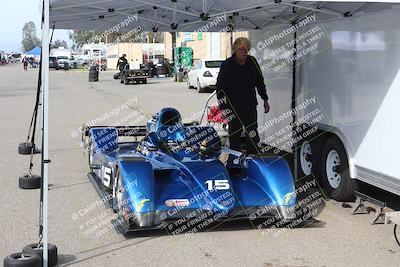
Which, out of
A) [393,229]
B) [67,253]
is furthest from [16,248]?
[393,229]

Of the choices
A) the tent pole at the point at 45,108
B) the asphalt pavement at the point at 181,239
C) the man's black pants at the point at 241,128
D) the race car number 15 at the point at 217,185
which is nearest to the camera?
the tent pole at the point at 45,108

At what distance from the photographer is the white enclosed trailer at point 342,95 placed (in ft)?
19.4

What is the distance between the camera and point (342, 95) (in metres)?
6.89

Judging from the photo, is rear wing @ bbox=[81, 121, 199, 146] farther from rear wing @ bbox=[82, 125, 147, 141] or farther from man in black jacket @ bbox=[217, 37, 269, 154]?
man in black jacket @ bbox=[217, 37, 269, 154]

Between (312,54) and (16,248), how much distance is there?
4602 mm

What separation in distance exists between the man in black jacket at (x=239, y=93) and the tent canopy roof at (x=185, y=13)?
0.70 meters

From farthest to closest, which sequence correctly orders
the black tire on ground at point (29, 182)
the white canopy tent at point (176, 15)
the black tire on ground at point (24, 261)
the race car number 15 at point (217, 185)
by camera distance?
the black tire on ground at point (29, 182) < the white canopy tent at point (176, 15) < the race car number 15 at point (217, 185) < the black tire on ground at point (24, 261)

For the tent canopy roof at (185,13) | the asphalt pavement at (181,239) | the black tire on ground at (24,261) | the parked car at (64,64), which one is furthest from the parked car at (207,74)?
the parked car at (64,64)

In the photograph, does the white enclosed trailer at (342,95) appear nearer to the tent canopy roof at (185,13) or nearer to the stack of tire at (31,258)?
the tent canopy roof at (185,13)

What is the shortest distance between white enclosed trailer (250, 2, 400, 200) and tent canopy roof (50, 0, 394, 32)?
182 millimetres

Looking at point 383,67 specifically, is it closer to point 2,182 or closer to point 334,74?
point 334,74

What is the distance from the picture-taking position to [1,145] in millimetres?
12133

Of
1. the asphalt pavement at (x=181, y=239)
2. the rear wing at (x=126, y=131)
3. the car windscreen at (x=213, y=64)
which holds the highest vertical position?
the car windscreen at (x=213, y=64)

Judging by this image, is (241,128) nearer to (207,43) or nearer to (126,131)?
(126,131)
